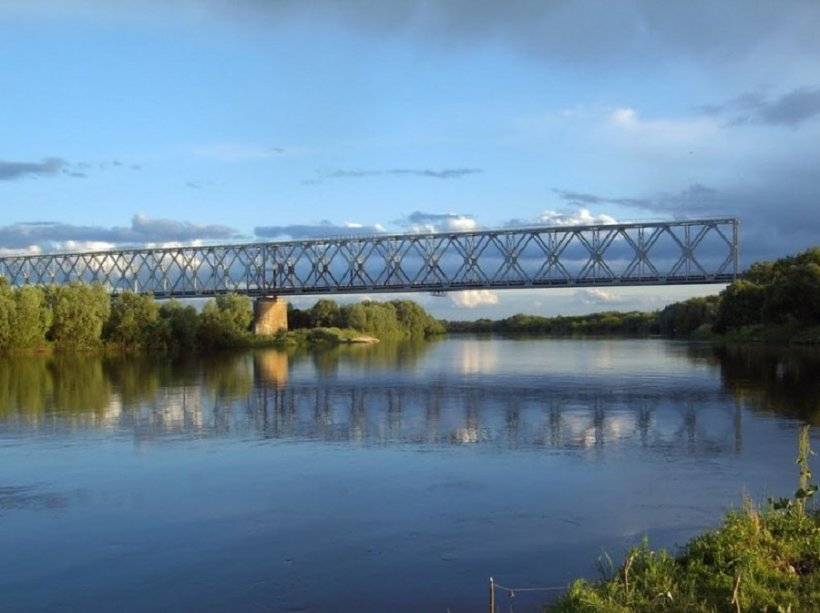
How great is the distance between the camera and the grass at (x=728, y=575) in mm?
9742

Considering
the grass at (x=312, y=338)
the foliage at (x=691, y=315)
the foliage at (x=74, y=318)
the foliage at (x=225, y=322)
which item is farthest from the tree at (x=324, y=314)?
the foliage at (x=691, y=315)

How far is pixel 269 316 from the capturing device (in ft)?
456

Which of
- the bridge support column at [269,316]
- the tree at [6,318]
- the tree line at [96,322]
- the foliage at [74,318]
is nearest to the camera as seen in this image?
the tree at [6,318]

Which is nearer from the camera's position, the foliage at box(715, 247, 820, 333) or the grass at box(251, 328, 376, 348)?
the foliage at box(715, 247, 820, 333)

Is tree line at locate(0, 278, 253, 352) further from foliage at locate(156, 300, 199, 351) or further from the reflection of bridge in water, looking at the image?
the reflection of bridge in water

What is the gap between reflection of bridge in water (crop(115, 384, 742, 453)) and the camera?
2638cm

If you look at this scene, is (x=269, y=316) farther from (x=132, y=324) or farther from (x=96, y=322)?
(x=96, y=322)

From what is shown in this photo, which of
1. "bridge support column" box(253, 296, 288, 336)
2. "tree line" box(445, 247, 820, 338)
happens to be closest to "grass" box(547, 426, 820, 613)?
"tree line" box(445, 247, 820, 338)

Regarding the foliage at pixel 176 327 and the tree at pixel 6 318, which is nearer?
the tree at pixel 6 318

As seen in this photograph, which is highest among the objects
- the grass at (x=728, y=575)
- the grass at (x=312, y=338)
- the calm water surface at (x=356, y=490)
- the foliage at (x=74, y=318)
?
the foliage at (x=74, y=318)

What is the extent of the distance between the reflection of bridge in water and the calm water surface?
0.51 ft

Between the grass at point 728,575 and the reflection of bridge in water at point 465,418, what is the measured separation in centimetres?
1216

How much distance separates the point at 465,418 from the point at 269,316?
110m

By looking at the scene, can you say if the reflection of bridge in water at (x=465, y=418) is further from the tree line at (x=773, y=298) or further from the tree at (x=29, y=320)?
the tree line at (x=773, y=298)
